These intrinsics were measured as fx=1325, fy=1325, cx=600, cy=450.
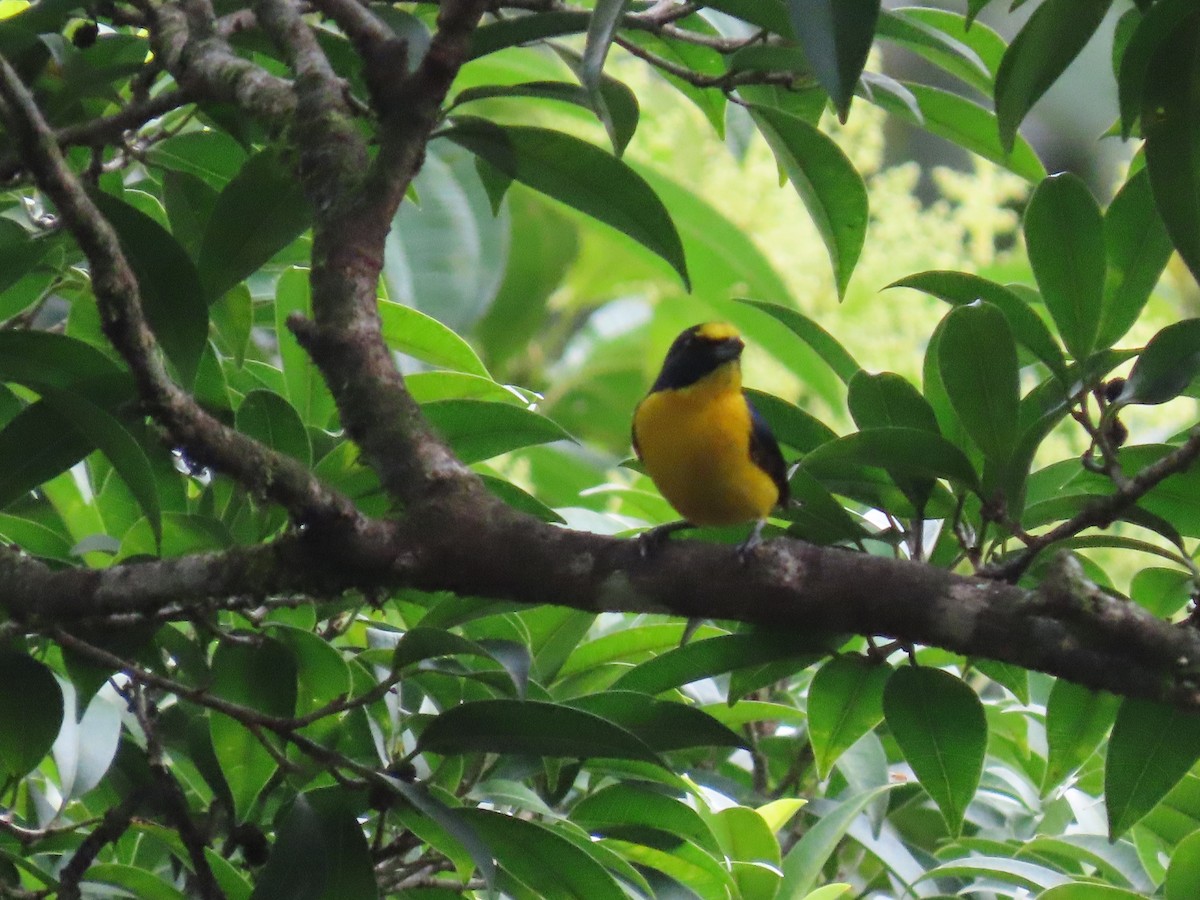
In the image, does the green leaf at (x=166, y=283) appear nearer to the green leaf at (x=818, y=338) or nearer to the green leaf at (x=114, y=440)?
the green leaf at (x=114, y=440)

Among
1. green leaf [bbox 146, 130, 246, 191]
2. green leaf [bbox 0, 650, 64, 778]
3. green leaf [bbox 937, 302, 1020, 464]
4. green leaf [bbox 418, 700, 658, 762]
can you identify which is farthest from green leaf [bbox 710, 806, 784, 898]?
green leaf [bbox 146, 130, 246, 191]

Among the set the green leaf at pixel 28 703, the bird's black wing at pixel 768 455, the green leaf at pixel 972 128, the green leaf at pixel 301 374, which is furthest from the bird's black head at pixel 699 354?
the green leaf at pixel 28 703

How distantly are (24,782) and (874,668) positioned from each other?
1321 millimetres

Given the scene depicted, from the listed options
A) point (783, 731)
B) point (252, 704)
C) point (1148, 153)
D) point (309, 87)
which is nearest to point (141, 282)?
point (309, 87)

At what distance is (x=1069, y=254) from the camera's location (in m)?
1.67

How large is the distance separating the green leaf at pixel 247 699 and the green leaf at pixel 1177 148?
1.14 meters

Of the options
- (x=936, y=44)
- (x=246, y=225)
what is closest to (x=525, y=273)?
(x=936, y=44)

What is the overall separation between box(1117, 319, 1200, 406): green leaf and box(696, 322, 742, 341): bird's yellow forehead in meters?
1.04

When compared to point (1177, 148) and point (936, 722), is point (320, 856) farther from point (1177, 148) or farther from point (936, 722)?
point (1177, 148)

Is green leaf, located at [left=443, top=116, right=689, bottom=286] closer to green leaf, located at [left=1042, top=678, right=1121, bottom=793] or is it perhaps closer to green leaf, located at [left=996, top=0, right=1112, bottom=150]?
green leaf, located at [left=996, top=0, right=1112, bottom=150]

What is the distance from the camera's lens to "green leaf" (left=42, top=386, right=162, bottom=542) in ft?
5.01

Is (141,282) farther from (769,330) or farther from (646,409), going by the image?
(769,330)

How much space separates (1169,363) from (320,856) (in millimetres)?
1124

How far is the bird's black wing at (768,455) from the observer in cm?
204
